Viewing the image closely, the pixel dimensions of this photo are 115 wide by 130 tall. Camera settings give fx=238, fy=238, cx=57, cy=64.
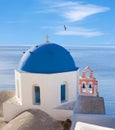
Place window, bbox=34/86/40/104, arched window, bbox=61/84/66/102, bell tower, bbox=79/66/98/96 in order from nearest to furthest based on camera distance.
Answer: window, bbox=34/86/40/104
arched window, bbox=61/84/66/102
bell tower, bbox=79/66/98/96

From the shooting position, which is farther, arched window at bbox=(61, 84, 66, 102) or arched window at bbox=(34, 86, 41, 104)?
arched window at bbox=(61, 84, 66, 102)

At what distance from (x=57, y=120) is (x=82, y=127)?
3.62 m

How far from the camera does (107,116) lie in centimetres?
1073

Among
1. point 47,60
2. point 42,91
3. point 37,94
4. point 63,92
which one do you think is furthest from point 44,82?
point 63,92

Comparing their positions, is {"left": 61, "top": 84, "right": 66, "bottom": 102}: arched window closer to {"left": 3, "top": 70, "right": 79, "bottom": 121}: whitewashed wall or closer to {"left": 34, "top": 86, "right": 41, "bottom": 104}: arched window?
{"left": 3, "top": 70, "right": 79, "bottom": 121}: whitewashed wall

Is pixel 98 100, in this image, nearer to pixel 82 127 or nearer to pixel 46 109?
pixel 46 109

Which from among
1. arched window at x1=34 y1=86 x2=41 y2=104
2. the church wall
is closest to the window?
arched window at x1=34 y1=86 x2=41 y2=104

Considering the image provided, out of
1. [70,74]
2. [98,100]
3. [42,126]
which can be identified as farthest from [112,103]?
[42,126]

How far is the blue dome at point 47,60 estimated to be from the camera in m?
12.4

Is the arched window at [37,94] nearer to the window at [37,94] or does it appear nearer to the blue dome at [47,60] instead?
the window at [37,94]

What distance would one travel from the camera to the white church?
12336 millimetres

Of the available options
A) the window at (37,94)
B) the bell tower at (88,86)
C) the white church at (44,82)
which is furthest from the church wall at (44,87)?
the bell tower at (88,86)

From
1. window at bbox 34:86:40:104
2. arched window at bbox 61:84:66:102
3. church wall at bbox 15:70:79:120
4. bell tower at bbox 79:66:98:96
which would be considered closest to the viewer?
church wall at bbox 15:70:79:120

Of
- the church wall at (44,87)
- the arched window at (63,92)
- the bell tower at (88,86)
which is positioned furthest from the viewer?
the bell tower at (88,86)
